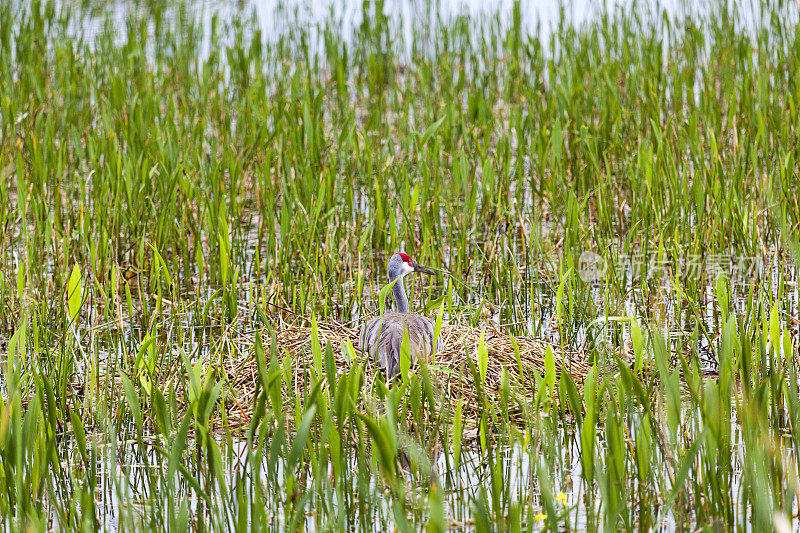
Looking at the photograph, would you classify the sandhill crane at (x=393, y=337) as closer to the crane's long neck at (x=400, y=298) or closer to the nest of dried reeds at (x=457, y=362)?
the nest of dried reeds at (x=457, y=362)

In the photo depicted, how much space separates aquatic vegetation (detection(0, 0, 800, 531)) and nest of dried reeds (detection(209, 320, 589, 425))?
3 centimetres

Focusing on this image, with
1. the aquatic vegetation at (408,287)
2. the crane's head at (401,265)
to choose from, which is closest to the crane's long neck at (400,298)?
the crane's head at (401,265)

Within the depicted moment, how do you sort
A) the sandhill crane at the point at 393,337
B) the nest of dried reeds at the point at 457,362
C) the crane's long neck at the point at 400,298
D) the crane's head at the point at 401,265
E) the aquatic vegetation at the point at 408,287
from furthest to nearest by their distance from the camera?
the crane's head at the point at 401,265 < the crane's long neck at the point at 400,298 < the sandhill crane at the point at 393,337 < the nest of dried reeds at the point at 457,362 < the aquatic vegetation at the point at 408,287

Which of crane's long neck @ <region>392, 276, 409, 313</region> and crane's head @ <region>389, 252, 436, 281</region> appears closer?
crane's long neck @ <region>392, 276, 409, 313</region>

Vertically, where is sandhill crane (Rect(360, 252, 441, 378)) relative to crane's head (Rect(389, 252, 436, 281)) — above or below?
below

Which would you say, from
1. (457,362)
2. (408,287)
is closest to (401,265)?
(408,287)

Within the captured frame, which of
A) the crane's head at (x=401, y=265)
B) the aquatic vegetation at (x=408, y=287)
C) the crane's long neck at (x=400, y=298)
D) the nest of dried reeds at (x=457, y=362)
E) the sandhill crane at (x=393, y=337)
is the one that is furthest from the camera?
the crane's head at (x=401, y=265)

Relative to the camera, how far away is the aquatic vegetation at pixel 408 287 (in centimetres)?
294

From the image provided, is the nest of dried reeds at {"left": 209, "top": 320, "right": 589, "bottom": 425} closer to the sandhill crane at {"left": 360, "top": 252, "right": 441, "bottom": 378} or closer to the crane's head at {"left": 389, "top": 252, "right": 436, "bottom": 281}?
the sandhill crane at {"left": 360, "top": 252, "right": 441, "bottom": 378}

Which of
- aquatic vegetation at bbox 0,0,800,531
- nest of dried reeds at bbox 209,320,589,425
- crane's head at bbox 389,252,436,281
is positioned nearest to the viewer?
aquatic vegetation at bbox 0,0,800,531

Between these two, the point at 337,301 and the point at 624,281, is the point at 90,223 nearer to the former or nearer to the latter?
the point at 337,301

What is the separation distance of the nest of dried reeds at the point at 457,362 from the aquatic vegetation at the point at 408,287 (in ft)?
0.09

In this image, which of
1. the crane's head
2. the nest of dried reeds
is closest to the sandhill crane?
the nest of dried reeds

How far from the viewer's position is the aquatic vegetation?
2.94 m
